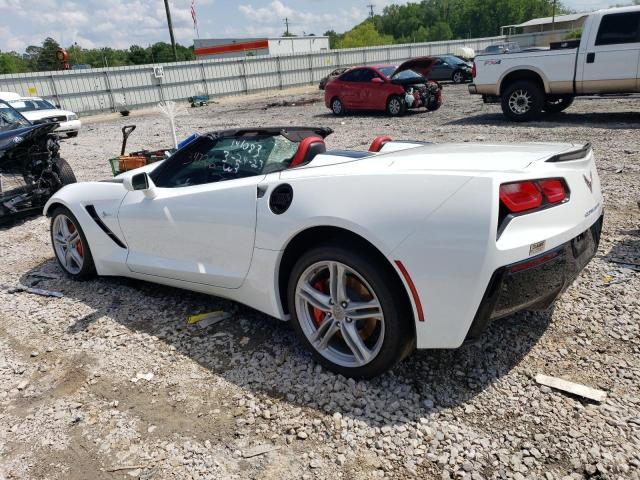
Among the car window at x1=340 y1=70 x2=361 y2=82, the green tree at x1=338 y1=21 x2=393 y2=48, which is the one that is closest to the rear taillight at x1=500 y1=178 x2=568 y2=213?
the car window at x1=340 y1=70 x2=361 y2=82

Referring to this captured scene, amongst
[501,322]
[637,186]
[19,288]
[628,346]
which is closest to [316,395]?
[501,322]

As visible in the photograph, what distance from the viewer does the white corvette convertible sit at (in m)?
2.27

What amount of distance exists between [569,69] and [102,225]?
10192 millimetres

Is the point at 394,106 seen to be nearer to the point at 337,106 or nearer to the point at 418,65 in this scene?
the point at 418,65

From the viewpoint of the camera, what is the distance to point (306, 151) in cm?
328

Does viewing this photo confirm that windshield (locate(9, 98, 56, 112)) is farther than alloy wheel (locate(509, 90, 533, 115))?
Yes

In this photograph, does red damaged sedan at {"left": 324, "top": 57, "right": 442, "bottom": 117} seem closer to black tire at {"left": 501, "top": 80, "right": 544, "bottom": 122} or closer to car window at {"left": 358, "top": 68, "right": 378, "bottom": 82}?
car window at {"left": 358, "top": 68, "right": 378, "bottom": 82}

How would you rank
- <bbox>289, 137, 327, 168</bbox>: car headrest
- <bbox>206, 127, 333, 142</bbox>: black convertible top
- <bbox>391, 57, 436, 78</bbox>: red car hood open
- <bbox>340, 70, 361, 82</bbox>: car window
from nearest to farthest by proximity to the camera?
<bbox>289, 137, 327, 168</bbox>: car headrest < <bbox>206, 127, 333, 142</bbox>: black convertible top < <bbox>391, 57, 436, 78</bbox>: red car hood open < <bbox>340, 70, 361, 82</bbox>: car window

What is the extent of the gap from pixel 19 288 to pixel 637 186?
6980mm

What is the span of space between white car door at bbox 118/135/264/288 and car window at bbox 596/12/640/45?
384 inches

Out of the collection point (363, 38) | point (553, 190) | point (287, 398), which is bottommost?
point (287, 398)

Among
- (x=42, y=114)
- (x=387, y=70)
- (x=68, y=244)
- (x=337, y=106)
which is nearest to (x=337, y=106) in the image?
(x=337, y=106)

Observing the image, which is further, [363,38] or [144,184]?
[363,38]

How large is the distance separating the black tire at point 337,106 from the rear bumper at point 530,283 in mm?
14724
